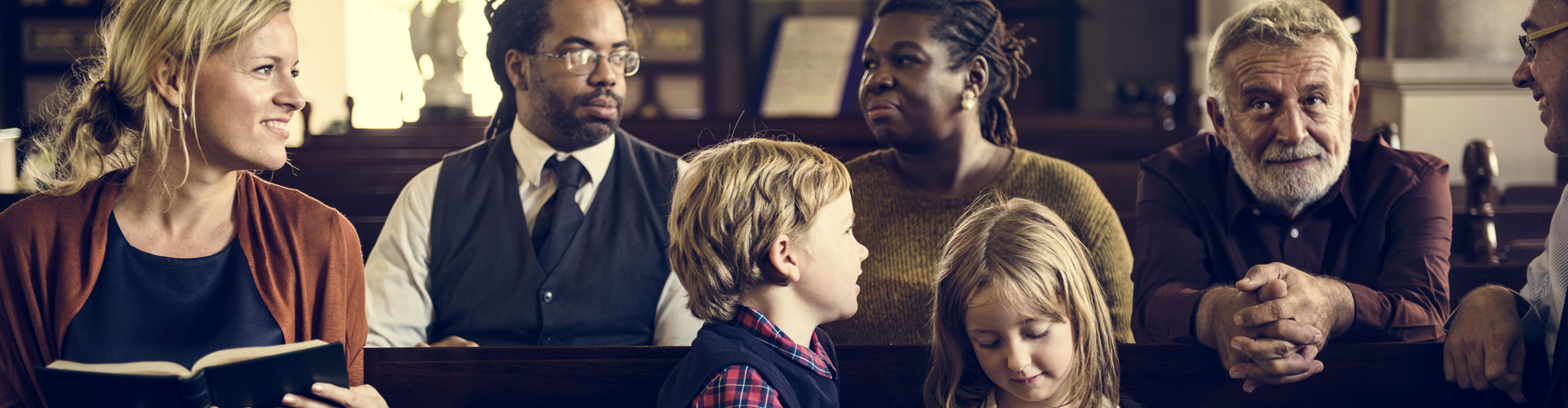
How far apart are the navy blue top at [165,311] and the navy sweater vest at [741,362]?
630 mm

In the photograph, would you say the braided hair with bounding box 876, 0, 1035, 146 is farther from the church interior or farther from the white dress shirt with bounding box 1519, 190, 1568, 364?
the white dress shirt with bounding box 1519, 190, 1568, 364

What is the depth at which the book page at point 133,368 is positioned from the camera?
122 centimetres

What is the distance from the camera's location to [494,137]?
210 cm

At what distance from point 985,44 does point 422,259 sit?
1.20 meters

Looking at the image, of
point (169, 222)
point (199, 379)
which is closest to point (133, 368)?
point (199, 379)

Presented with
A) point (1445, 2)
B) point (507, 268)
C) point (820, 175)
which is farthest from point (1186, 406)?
point (1445, 2)

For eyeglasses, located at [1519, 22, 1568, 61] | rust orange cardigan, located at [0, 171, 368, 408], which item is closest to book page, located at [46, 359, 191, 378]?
rust orange cardigan, located at [0, 171, 368, 408]

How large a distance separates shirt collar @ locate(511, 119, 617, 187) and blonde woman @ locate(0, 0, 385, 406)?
48cm

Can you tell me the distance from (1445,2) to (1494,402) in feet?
10.9

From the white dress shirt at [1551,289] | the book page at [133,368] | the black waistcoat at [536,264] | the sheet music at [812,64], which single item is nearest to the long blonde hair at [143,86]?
the book page at [133,368]

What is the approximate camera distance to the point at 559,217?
1.91 meters

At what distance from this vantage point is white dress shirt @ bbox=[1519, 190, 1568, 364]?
1604 millimetres

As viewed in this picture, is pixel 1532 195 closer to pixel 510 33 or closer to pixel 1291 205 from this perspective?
pixel 1291 205

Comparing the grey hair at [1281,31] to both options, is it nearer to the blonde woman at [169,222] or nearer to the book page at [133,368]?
the blonde woman at [169,222]
